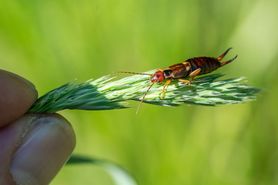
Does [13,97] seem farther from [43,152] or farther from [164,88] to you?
[164,88]

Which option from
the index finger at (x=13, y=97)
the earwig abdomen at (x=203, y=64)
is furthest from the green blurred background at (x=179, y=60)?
the index finger at (x=13, y=97)

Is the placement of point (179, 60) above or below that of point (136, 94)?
below

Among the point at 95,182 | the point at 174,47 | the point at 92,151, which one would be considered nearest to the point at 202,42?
the point at 174,47

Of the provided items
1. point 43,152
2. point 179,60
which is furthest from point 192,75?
point 179,60

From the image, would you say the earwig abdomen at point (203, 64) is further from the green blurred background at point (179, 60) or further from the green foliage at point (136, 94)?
the green blurred background at point (179, 60)

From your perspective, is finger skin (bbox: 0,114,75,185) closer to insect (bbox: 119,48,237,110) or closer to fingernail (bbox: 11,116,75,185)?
fingernail (bbox: 11,116,75,185)

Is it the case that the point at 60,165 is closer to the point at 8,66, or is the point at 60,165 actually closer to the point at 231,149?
the point at 231,149
